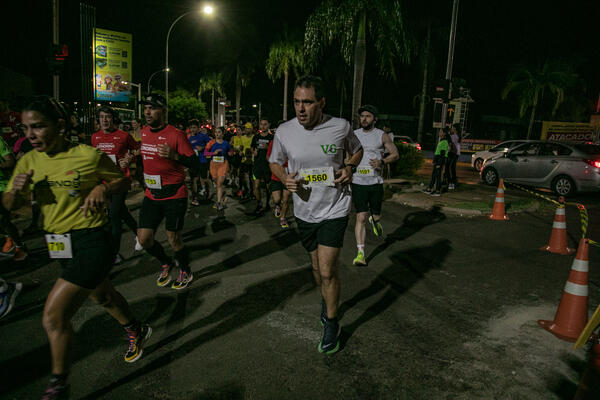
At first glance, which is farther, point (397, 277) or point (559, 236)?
point (559, 236)

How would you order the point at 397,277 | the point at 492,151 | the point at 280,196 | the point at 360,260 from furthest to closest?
1. the point at 492,151
2. the point at 280,196
3. the point at 360,260
4. the point at 397,277

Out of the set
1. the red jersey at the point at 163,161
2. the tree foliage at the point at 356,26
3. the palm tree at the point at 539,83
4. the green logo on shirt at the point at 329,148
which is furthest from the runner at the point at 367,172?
the palm tree at the point at 539,83

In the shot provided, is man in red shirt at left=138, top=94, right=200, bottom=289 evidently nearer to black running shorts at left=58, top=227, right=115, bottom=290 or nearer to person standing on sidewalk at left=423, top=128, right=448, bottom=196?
black running shorts at left=58, top=227, right=115, bottom=290

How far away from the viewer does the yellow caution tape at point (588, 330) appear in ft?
10.9

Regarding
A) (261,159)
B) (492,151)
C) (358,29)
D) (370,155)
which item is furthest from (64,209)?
(492,151)

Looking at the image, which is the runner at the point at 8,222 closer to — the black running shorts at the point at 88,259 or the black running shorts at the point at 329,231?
the black running shorts at the point at 88,259

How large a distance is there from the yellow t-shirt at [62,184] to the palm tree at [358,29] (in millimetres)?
12422

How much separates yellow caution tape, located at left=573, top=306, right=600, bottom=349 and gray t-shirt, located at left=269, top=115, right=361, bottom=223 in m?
2.20

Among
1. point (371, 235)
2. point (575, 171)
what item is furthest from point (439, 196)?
point (371, 235)

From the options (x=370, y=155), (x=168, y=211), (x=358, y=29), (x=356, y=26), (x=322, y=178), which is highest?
(x=356, y=26)

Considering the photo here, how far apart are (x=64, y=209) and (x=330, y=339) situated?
7.45ft

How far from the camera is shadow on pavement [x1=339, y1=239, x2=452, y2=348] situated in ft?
13.4

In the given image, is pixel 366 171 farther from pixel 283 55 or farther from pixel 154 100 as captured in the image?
pixel 283 55

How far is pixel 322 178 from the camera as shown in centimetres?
333
